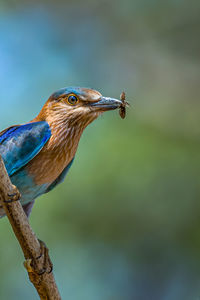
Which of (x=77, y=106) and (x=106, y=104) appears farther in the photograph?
(x=77, y=106)

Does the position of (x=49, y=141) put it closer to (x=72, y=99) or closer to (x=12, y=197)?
(x=72, y=99)

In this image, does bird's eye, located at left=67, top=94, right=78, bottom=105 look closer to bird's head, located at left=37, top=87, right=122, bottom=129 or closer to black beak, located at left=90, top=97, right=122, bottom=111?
bird's head, located at left=37, top=87, right=122, bottom=129

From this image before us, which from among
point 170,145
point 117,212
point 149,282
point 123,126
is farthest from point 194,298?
point 123,126

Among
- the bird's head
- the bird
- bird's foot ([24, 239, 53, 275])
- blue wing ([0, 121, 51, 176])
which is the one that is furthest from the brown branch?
the bird's head

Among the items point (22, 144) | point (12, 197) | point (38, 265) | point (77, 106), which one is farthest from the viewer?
point (77, 106)

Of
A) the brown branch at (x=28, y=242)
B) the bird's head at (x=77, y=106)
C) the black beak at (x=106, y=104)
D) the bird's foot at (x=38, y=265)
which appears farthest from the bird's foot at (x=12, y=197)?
the black beak at (x=106, y=104)

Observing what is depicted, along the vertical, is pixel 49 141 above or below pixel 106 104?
below

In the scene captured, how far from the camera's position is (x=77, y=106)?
4.56m

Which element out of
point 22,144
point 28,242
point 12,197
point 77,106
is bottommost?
point 28,242

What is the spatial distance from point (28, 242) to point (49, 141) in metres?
1.13

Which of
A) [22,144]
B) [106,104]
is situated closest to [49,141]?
[22,144]

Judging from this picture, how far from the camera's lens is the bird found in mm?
4395

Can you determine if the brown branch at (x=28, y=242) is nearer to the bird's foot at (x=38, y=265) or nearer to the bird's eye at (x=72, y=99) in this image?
the bird's foot at (x=38, y=265)

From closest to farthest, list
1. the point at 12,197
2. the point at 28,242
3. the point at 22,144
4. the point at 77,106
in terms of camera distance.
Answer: the point at 12,197
the point at 28,242
the point at 22,144
the point at 77,106
